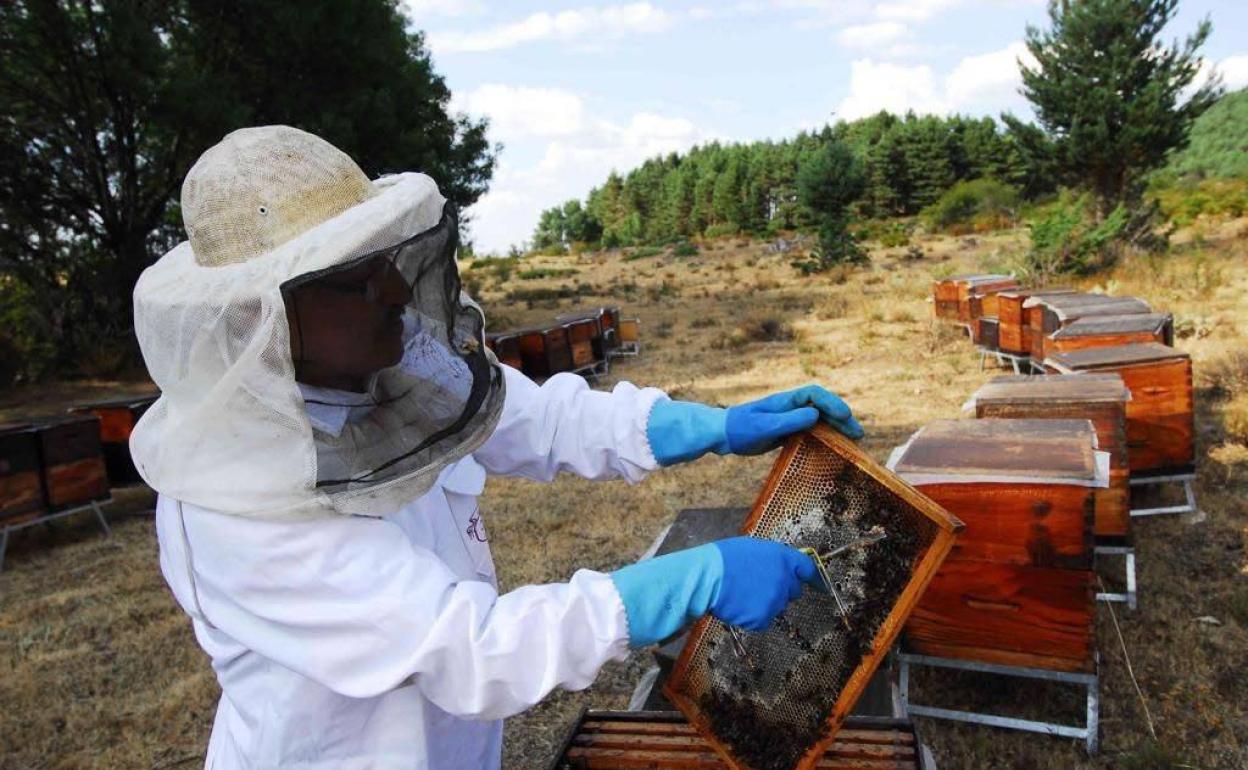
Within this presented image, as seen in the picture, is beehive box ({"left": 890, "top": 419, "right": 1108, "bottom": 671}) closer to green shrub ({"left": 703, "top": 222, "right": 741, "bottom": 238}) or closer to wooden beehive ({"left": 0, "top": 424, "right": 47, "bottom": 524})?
wooden beehive ({"left": 0, "top": 424, "right": 47, "bottom": 524})

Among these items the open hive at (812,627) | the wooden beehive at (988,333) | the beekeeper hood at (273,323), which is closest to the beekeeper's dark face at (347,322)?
the beekeeper hood at (273,323)

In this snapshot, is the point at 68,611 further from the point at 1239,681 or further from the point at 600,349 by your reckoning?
the point at 600,349

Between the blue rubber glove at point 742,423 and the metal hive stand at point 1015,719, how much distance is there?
1525 millimetres

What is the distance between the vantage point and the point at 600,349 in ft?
36.8

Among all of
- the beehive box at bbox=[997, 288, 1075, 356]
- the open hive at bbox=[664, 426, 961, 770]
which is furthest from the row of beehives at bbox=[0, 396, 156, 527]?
the beehive box at bbox=[997, 288, 1075, 356]

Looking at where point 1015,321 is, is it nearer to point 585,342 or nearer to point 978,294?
point 978,294

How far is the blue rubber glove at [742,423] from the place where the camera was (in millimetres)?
1854

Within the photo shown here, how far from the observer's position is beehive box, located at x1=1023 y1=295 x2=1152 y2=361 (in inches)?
240

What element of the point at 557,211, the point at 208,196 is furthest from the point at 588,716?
the point at 557,211

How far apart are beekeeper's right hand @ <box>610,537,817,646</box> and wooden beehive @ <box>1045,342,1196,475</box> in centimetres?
390

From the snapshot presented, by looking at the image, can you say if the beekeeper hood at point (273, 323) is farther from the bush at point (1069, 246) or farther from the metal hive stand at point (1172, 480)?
the bush at point (1069, 246)

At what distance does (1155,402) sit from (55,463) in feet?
23.2

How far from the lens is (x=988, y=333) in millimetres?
A: 8766

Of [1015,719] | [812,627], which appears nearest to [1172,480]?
[1015,719]
